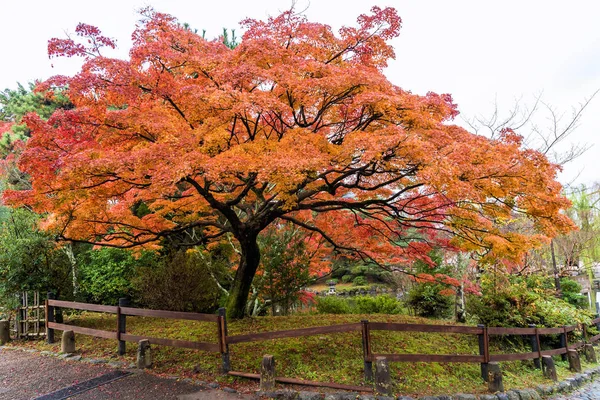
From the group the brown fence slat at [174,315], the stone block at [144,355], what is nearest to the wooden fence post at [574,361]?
the brown fence slat at [174,315]

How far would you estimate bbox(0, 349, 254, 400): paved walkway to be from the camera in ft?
14.5

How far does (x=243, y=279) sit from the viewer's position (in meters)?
7.90

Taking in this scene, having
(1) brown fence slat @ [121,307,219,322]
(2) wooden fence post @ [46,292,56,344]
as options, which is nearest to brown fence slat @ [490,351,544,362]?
(1) brown fence slat @ [121,307,219,322]

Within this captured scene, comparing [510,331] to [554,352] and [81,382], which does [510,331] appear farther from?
[81,382]

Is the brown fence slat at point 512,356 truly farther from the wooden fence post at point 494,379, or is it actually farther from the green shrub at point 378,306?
the green shrub at point 378,306

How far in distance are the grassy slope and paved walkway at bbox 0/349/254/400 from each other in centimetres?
36

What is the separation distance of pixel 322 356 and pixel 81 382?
3519 mm

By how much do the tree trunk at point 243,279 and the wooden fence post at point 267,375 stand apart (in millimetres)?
3361

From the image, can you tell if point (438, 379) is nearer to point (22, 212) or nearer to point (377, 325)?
point (377, 325)

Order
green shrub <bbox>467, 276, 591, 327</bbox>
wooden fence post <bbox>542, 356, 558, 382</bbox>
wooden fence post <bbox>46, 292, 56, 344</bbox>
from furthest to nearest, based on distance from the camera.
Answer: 1. green shrub <bbox>467, 276, 591, 327</bbox>
2. wooden fence post <bbox>46, 292, 56, 344</bbox>
3. wooden fence post <bbox>542, 356, 558, 382</bbox>

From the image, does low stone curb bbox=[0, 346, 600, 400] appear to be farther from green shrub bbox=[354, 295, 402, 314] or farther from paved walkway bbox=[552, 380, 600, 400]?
green shrub bbox=[354, 295, 402, 314]

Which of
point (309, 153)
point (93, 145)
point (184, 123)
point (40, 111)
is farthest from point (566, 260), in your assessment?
point (40, 111)

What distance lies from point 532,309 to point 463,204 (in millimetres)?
2902

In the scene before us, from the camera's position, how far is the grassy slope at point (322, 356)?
509cm
